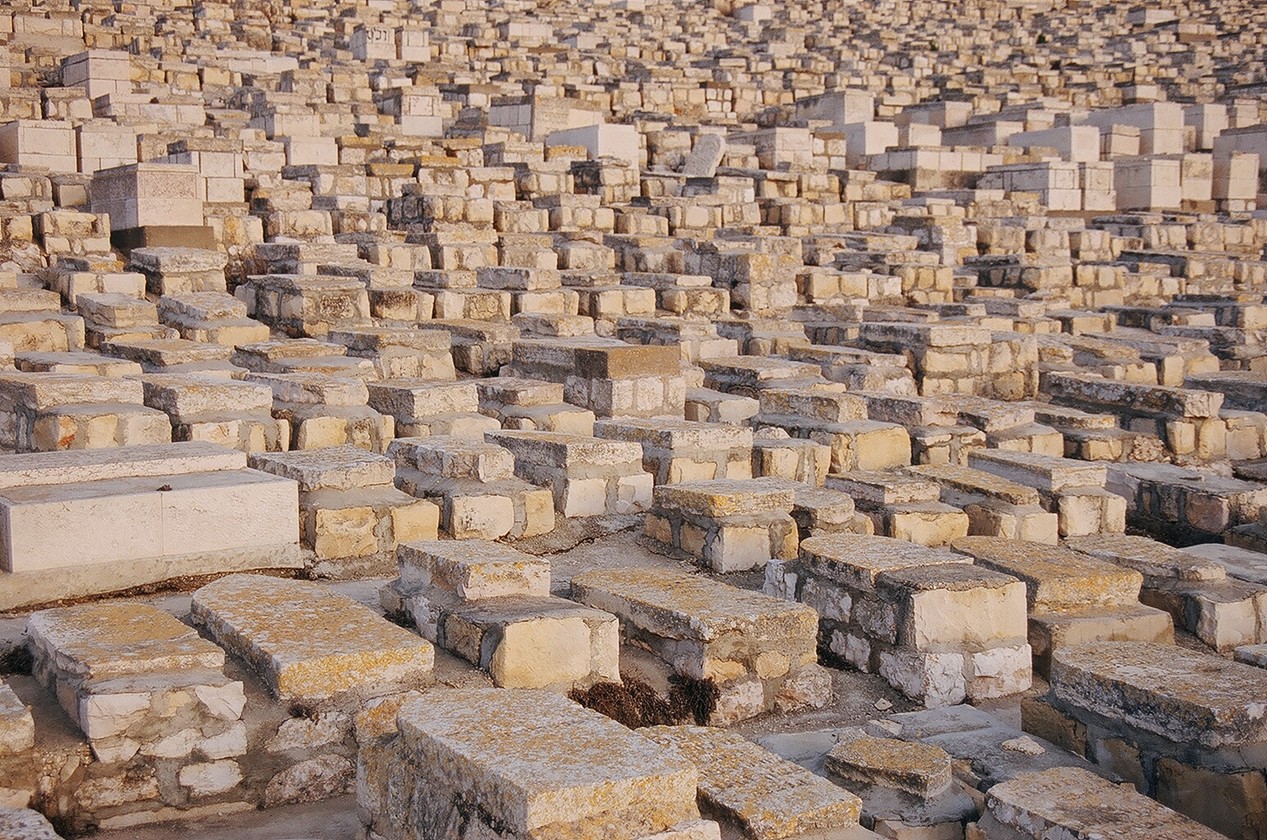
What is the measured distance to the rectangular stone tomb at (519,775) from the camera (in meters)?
3.12

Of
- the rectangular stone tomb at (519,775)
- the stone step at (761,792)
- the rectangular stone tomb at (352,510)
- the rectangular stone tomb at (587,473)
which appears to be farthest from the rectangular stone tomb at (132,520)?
the stone step at (761,792)

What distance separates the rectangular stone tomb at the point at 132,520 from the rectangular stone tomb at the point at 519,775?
2.02 meters

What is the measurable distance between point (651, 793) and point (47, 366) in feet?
20.8

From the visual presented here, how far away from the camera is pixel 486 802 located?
320 cm

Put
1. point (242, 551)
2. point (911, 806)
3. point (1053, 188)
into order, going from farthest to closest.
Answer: point (1053, 188), point (242, 551), point (911, 806)

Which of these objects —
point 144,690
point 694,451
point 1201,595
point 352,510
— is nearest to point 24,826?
point 144,690

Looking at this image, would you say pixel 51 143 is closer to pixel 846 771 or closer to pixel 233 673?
pixel 233 673

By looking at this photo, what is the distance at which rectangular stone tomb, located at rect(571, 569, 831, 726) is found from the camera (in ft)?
16.2

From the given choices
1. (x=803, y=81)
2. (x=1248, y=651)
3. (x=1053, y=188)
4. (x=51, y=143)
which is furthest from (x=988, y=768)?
(x=803, y=81)

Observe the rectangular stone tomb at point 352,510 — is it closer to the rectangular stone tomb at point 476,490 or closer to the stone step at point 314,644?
the rectangular stone tomb at point 476,490

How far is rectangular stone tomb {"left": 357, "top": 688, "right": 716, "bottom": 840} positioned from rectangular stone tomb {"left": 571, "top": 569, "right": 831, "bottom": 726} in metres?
1.23

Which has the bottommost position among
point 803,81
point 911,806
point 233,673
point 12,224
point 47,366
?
point 911,806

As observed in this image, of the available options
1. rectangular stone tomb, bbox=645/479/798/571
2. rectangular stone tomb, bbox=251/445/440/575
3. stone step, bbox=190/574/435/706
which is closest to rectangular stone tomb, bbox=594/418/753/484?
rectangular stone tomb, bbox=645/479/798/571

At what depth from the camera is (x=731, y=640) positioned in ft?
16.3
